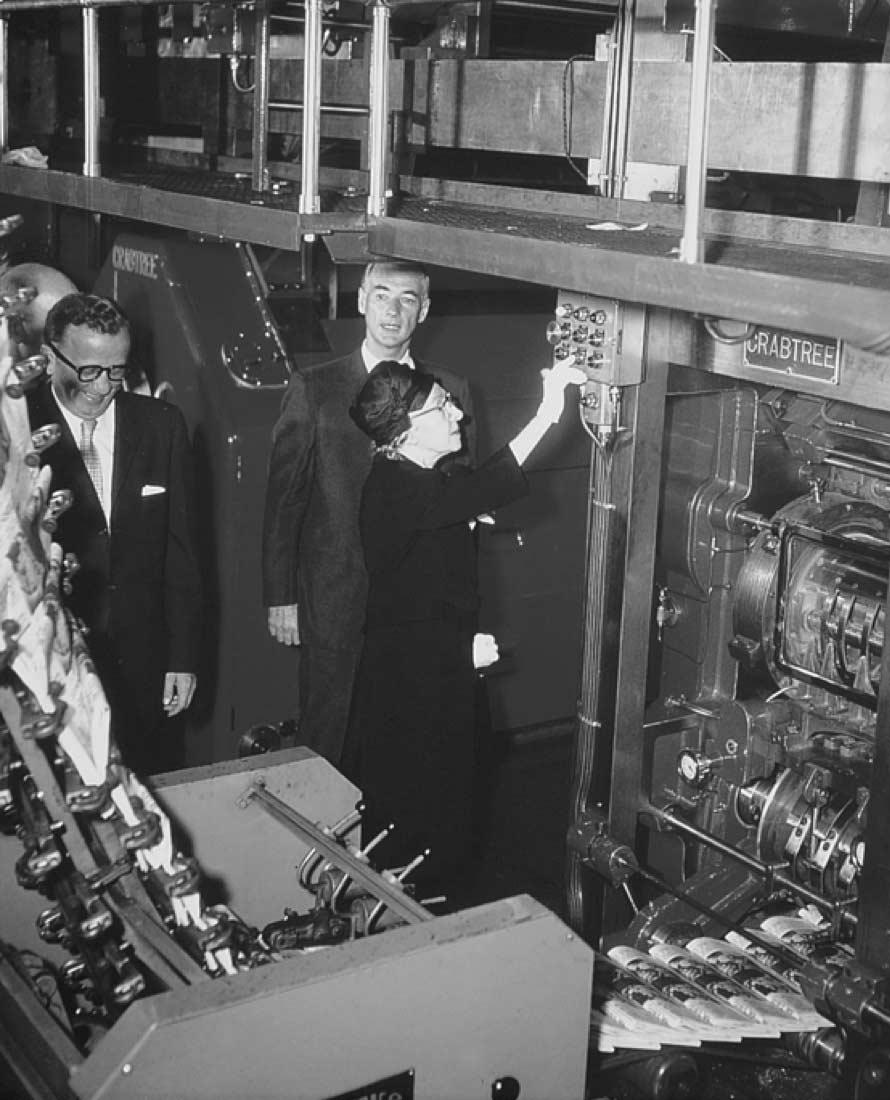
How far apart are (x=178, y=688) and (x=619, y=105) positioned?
2.17 m

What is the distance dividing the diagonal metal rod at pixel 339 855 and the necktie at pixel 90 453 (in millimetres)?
1549

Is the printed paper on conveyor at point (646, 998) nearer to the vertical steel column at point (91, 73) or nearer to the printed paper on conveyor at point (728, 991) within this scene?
the printed paper on conveyor at point (728, 991)

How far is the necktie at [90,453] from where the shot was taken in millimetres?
4406

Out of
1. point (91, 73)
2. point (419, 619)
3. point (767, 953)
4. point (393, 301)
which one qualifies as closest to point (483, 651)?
point (419, 619)

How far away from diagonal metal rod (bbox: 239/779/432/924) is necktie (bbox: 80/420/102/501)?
1549mm

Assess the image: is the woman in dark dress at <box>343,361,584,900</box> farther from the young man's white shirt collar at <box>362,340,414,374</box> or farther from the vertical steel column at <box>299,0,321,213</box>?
the vertical steel column at <box>299,0,321,213</box>

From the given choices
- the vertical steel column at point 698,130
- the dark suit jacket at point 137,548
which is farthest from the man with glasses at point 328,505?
the vertical steel column at point 698,130

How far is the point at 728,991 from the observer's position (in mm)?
3588

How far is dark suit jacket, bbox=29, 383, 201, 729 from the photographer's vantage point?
442 cm

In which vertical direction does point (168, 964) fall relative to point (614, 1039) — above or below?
above

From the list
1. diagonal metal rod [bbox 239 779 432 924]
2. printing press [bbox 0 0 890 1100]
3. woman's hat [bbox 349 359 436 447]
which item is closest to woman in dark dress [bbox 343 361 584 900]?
woman's hat [bbox 349 359 436 447]

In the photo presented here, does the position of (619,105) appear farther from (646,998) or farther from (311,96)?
(646,998)

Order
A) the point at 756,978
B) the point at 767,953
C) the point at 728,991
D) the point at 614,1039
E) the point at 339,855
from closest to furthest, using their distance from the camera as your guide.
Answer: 1. the point at 339,855
2. the point at 614,1039
3. the point at 728,991
4. the point at 756,978
5. the point at 767,953

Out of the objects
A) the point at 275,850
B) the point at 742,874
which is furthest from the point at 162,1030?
the point at 742,874
